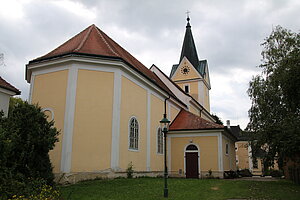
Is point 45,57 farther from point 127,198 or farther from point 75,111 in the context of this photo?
point 127,198

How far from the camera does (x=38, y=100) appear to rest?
52.2 ft

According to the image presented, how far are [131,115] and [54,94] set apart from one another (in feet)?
15.1

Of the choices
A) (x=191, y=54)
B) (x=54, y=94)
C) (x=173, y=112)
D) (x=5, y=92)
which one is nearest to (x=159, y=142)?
(x=173, y=112)

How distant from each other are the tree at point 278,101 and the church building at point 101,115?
313 cm

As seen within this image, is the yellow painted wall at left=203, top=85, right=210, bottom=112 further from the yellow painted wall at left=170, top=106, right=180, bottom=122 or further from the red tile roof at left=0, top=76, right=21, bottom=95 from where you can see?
the red tile roof at left=0, top=76, right=21, bottom=95

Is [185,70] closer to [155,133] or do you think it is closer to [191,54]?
[191,54]

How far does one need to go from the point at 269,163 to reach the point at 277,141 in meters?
3.27

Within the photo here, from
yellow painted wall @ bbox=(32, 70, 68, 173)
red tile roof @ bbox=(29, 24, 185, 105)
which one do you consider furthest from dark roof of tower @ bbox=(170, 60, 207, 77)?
yellow painted wall @ bbox=(32, 70, 68, 173)

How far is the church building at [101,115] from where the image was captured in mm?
14312

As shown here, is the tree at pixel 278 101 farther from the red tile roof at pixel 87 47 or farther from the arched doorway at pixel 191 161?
the red tile roof at pixel 87 47

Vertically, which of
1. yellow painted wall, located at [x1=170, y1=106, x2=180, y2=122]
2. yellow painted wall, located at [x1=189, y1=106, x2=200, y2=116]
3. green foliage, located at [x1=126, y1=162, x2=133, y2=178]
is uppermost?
yellow painted wall, located at [x1=189, y1=106, x2=200, y2=116]

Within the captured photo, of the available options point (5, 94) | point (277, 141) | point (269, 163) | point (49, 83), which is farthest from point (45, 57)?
point (269, 163)

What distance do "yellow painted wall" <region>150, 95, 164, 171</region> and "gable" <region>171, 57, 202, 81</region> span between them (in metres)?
14.7

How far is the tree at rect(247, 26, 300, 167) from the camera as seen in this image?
1236 cm
